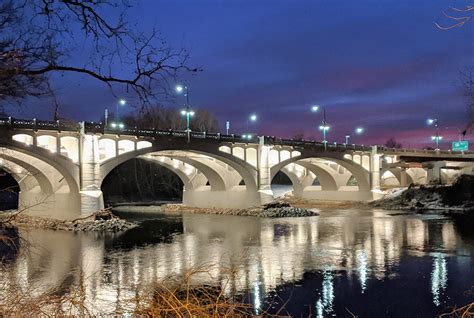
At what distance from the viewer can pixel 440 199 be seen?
5509 centimetres

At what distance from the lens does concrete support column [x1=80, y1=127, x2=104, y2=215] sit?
3922 centimetres

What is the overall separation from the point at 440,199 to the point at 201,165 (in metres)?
26.7

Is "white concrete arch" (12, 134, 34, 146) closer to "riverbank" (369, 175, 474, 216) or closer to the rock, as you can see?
the rock

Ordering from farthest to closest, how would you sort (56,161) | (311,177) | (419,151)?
(419,151), (311,177), (56,161)

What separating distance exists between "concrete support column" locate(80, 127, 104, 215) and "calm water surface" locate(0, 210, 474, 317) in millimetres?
4435

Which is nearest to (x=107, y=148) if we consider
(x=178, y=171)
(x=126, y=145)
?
(x=126, y=145)

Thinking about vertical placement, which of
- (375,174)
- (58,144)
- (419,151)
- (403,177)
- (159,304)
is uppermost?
(419,151)

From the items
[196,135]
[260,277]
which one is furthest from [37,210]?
[260,277]

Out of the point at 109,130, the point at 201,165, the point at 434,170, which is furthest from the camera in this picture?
the point at 434,170

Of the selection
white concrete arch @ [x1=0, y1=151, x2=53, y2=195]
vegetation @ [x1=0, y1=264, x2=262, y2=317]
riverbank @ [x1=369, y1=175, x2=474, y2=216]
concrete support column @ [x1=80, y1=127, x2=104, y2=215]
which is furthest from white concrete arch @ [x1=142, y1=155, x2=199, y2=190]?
vegetation @ [x1=0, y1=264, x2=262, y2=317]

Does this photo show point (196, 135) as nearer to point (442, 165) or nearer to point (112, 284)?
point (112, 284)

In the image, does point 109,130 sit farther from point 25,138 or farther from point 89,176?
point 25,138

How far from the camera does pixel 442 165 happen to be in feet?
266

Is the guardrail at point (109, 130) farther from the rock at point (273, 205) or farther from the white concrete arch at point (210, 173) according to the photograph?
the rock at point (273, 205)
